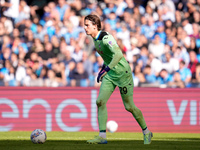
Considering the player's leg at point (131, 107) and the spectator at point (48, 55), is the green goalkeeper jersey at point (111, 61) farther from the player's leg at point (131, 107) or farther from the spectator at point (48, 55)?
the spectator at point (48, 55)

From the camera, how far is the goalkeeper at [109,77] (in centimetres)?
819

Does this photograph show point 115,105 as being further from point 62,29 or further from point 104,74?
point 104,74

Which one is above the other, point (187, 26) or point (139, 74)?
point (187, 26)

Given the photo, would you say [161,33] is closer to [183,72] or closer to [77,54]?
[183,72]

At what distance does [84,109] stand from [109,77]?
530 centimetres

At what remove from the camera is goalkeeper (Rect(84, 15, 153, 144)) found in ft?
26.9

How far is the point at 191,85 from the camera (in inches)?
557

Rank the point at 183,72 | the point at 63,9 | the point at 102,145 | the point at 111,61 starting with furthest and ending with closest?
the point at 63,9 → the point at 183,72 → the point at 111,61 → the point at 102,145

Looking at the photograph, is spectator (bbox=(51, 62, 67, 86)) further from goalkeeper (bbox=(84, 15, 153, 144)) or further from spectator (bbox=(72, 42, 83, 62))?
goalkeeper (bbox=(84, 15, 153, 144))

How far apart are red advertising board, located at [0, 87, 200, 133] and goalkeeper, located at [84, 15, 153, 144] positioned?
5.24 m

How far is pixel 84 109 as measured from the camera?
1364 centimetres

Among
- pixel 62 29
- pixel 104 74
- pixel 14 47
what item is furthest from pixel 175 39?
pixel 104 74

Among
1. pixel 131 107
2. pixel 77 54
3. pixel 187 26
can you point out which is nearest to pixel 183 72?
pixel 187 26

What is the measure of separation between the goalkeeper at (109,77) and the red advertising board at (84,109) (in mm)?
5239
